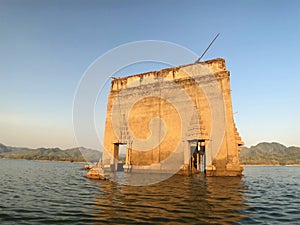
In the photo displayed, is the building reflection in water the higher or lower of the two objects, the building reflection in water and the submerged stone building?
the lower

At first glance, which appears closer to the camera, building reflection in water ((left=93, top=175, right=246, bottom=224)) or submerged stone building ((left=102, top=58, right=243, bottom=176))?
building reflection in water ((left=93, top=175, right=246, bottom=224))

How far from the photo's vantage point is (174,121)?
2620cm

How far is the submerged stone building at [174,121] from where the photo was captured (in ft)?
75.7

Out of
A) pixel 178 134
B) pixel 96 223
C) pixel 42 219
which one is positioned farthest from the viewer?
pixel 178 134

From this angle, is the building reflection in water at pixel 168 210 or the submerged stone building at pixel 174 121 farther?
the submerged stone building at pixel 174 121

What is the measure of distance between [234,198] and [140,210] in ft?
17.9

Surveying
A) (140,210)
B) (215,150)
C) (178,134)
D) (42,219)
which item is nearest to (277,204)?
(140,210)

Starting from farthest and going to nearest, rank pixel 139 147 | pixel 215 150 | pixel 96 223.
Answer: pixel 139 147 < pixel 215 150 < pixel 96 223

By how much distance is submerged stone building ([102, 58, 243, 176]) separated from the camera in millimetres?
23062

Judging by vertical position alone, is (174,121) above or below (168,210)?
above

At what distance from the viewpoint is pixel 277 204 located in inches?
400

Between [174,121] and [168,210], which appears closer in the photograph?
[168,210]

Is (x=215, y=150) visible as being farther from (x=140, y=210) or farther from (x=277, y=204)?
(x=140, y=210)

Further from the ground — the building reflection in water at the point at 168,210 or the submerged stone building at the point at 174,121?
the submerged stone building at the point at 174,121
